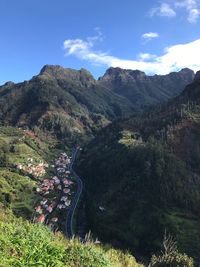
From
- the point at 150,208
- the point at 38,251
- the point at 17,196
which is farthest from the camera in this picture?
the point at 17,196

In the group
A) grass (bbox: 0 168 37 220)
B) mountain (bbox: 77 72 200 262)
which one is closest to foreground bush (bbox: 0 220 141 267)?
mountain (bbox: 77 72 200 262)

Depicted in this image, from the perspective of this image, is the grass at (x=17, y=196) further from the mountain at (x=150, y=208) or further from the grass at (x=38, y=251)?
the grass at (x=38, y=251)

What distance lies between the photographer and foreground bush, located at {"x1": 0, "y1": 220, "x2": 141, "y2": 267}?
14.5 meters

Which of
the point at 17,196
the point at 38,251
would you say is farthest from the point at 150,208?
the point at 38,251

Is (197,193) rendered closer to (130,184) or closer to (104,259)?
(130,184)

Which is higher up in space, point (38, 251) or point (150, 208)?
point (38, 251)

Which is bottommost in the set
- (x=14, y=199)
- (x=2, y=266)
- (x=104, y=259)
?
(x=14, y=199)

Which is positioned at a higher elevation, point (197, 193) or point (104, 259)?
point (104, 259)

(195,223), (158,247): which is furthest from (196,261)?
(195,223)

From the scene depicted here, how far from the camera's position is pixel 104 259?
1759 cm

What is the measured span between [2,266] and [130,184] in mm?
177725

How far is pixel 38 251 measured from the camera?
15.5m

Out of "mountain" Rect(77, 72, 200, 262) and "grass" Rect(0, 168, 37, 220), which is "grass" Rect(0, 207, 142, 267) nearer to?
"mountain" Rect(77, 72, 200, 262)

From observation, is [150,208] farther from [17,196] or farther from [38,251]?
[38,251]
